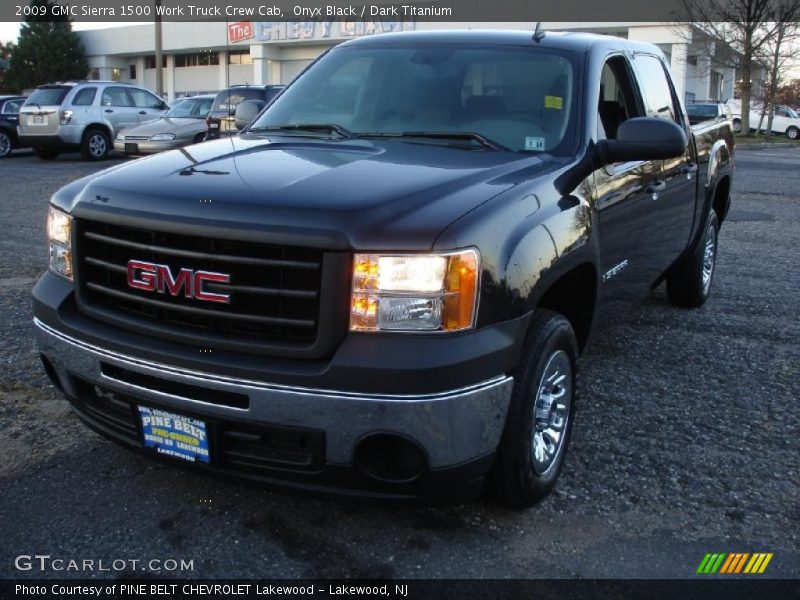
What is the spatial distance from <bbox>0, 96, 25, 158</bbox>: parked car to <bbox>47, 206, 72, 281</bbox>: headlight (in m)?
19.5

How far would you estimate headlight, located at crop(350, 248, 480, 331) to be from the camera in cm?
262

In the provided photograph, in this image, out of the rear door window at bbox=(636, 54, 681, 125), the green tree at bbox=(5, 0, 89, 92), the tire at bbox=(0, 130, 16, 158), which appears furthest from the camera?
the green tree at bbox=(5, 0, 89, 92)

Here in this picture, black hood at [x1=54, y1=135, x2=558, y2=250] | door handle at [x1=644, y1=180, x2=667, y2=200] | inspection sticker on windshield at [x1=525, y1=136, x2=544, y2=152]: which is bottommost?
door handle at [x1=644, y1=180, x2=667, y2=200]

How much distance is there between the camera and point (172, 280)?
2818 mm

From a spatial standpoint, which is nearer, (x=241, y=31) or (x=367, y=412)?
(x=367, y=412)

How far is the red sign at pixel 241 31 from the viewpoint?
5247 centimetres

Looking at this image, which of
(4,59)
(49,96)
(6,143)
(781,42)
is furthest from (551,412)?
(4,59)

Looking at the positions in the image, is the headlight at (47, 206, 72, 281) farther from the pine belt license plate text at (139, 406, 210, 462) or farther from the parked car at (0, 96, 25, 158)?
the parked car at (0, 96, 25, 158)

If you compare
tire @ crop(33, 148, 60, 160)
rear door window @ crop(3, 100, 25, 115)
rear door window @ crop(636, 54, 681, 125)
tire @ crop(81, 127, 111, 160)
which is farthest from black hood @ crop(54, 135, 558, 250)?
rear door window @ crop(3, 100, 25, 115)

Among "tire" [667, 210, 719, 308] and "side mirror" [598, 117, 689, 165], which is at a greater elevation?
"side mirror" [598, 117, 689, 165]

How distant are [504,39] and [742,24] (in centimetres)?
3407

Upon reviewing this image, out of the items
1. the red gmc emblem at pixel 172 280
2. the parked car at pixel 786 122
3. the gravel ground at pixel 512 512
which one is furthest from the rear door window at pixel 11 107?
the parked car at pixel 786 122

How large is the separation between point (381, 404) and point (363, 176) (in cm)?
89

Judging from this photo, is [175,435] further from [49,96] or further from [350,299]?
[49,96]
